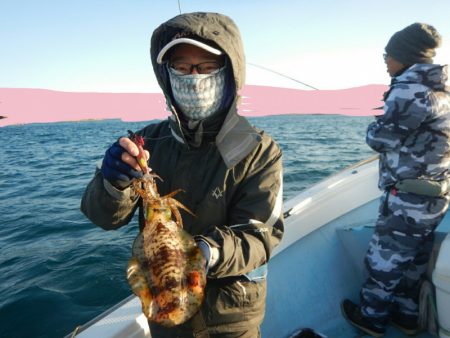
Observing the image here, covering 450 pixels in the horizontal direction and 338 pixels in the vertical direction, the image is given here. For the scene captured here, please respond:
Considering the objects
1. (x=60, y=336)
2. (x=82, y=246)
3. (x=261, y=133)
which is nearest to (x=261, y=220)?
(x=261, y=133)

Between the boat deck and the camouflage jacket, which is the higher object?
the camouflage jacket

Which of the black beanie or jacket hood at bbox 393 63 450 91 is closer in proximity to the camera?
jacket hood at bbox 393 63 450 91

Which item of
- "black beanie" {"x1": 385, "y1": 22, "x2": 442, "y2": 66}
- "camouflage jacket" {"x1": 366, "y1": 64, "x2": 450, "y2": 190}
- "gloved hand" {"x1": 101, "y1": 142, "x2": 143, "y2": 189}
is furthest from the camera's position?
"black beanie" {"x1": 385, "y1": 22, "x2": 442, "y2": 66}

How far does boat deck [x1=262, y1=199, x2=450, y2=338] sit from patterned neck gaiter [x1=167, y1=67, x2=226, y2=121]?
2.45 m

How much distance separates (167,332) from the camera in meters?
2.04

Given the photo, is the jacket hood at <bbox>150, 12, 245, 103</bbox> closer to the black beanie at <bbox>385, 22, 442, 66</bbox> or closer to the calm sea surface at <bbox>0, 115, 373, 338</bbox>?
the black beanie at <bbox>385, 22, 442, 66</bbox>

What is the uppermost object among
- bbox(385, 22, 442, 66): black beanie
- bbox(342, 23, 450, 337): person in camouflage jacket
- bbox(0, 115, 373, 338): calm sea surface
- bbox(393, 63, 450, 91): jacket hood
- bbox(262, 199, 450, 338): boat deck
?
bbox(385, 22, 442, 66): black beanie

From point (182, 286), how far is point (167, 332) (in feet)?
1.92

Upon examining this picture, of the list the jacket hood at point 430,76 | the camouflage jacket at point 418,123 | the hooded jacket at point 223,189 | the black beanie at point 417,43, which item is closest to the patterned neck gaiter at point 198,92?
the hooded jacket at point 223,189

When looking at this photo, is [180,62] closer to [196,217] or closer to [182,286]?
[196,217]

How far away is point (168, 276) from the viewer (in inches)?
65.2

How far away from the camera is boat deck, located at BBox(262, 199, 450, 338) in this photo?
372 centimetres

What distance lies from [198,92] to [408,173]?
7.11ft

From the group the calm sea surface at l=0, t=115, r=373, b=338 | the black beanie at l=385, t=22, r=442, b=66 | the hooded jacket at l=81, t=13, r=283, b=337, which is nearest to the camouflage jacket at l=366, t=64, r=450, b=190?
the black beanie at l=385, t=22, r=442, b=66
